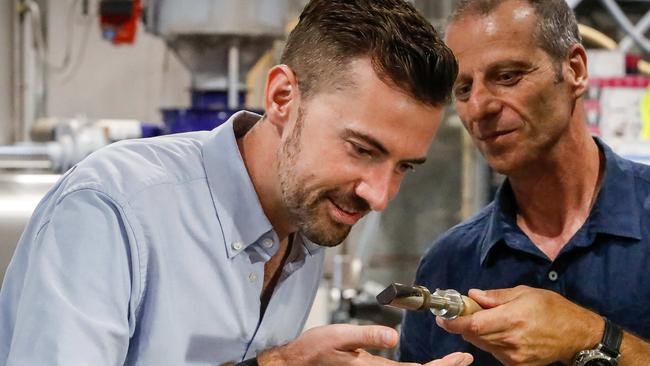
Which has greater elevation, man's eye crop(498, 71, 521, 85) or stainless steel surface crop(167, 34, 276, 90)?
man's eye crop(498, 71, 521, 85)

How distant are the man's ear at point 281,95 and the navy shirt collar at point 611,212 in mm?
548

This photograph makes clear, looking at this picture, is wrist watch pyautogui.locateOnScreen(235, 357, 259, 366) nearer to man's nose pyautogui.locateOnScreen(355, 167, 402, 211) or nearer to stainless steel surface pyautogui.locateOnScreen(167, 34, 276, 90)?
man's nose pyautogui.locateOnScreen(355, 167, 402, 211)

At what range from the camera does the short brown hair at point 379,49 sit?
112 centimetres

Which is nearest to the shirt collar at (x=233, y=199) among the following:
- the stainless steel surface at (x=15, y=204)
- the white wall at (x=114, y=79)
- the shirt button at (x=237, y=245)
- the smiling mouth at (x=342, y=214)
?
the shirt button at (x=237, y=245)

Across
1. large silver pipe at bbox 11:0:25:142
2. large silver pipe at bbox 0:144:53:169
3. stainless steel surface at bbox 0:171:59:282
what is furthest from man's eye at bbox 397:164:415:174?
large silver pipe at bbox 11:0:25:142

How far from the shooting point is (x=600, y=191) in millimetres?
1473

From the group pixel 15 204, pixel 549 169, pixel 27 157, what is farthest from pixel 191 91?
pixel 549 169

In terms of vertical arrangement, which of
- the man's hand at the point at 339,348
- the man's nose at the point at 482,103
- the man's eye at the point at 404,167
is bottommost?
the man's hand at the point at 339,348

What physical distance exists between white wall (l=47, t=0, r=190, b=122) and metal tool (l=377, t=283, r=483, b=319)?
314 cm

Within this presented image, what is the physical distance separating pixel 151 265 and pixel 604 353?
0.72 meters

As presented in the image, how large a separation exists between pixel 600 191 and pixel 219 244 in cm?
72

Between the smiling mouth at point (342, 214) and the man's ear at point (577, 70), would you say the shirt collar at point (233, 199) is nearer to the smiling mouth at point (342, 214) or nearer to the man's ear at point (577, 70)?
the smiling mouth at point (342, 214)

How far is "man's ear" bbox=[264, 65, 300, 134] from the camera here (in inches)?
46.7

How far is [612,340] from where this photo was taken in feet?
A: 4.25
